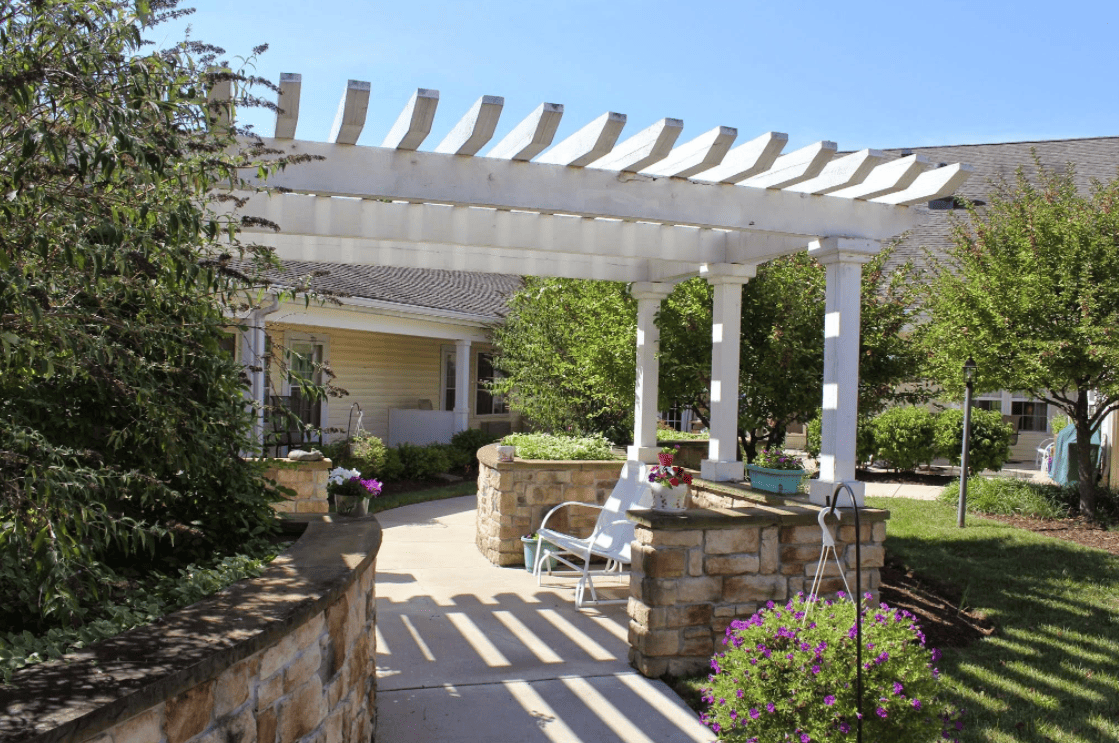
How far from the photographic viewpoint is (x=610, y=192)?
4.68m

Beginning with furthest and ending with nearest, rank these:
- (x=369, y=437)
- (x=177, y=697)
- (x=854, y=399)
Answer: (x=369, y=437) → (x=854, y=399) → (x=177, y=697)

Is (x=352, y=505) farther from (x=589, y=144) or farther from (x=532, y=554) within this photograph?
(x=532, y=554)

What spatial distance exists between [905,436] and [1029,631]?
807 cm

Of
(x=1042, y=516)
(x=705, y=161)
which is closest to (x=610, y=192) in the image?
(x=705, y=161)

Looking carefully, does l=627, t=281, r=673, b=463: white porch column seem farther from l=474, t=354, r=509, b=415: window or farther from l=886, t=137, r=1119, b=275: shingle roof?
l=886, t=137, r=1119, b=275: shingle roof

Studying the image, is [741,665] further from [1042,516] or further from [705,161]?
[1042,516]

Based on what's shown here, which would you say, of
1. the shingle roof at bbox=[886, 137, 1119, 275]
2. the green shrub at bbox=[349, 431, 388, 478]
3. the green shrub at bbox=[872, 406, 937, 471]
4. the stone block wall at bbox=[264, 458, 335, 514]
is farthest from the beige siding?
the shingle roof at bbox=[886, 137, 1119, 275]

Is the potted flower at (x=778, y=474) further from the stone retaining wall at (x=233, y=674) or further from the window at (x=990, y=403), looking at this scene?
the window at (x=990, y=403)

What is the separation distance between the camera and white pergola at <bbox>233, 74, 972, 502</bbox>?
13.7 feet

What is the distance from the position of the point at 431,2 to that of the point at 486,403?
1183 centimetres

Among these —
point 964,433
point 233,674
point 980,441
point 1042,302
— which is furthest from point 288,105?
point 980,441

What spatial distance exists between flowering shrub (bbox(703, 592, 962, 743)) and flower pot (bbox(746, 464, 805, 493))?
251 centimetres

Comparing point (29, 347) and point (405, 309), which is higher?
point (405, 309)

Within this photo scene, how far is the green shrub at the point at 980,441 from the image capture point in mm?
12430
